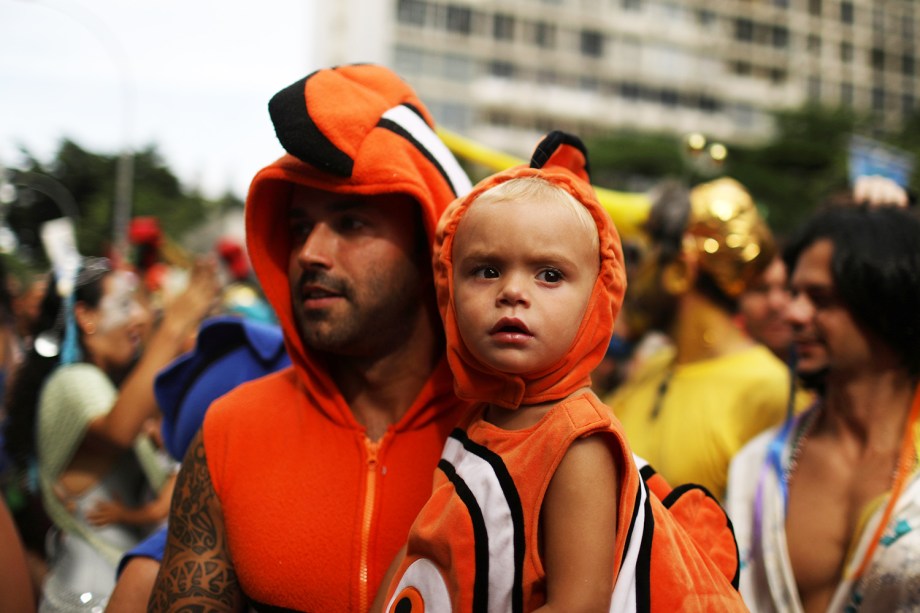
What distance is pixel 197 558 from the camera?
93.9 inches

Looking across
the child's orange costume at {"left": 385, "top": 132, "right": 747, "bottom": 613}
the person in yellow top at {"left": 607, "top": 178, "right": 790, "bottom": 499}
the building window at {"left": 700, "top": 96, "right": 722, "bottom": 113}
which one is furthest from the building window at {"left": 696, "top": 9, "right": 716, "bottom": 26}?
the child's orange costume at {"left": 385, "top": 132, "right": 747, "bottom": 613}

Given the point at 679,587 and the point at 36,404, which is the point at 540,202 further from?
the point at 36,404

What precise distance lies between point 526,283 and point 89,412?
112 inches

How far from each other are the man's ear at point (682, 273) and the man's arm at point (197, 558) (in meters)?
2.99

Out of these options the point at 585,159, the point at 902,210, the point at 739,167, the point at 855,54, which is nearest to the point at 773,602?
the point at 902,210

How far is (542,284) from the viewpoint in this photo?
75.4 inches

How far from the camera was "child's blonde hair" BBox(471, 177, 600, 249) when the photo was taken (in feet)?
6.41

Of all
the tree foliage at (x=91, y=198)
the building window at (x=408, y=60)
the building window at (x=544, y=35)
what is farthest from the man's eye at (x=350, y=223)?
the building window at (x=544, y=35)

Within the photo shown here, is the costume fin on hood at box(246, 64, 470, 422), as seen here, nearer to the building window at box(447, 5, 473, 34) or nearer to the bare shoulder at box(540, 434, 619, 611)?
the bare shoulder at box(540, 434, 619, 611)

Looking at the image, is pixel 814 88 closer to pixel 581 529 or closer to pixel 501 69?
pixel 501 69

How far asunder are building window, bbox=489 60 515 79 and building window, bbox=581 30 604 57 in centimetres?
594

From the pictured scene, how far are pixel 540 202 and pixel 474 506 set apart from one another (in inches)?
27.8

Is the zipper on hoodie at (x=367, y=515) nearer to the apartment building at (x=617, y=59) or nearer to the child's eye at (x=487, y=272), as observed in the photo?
the child's eye at (x=487, y=272)

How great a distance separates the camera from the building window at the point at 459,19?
51750 millimetres
